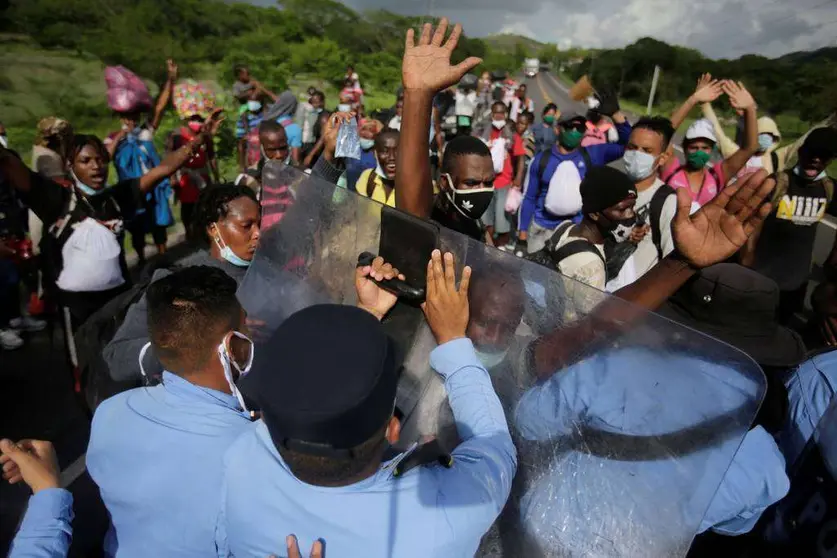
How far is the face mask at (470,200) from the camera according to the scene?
2498 millimetres

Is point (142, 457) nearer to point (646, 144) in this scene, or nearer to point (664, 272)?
point (664, 272)

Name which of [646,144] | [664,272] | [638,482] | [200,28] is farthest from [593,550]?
[200,28]

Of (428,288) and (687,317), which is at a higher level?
(428,288)

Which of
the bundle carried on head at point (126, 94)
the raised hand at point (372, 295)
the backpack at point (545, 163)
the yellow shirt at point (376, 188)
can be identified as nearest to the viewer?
the raised hand at point (372, 295)

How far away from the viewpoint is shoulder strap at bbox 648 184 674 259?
315 centimetres

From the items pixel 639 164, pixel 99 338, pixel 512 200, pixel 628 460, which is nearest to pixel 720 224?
pixel 628 460

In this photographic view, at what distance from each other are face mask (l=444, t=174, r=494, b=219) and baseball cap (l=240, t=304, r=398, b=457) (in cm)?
149

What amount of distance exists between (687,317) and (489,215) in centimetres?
434

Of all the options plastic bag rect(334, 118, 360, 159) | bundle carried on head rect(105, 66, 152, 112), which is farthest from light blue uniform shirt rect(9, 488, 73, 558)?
bundle carried on head rect(105, 66, 152, 112)

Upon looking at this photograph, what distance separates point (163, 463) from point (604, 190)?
2.16 meters

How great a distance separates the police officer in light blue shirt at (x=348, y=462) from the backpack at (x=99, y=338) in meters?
1.24

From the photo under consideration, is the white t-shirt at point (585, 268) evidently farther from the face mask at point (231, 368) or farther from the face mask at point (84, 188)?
the face mask at point (84, 188)

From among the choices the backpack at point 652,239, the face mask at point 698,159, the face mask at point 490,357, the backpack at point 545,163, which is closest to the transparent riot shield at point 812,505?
the face mask at point 490,357

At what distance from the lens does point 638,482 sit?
117 cm
